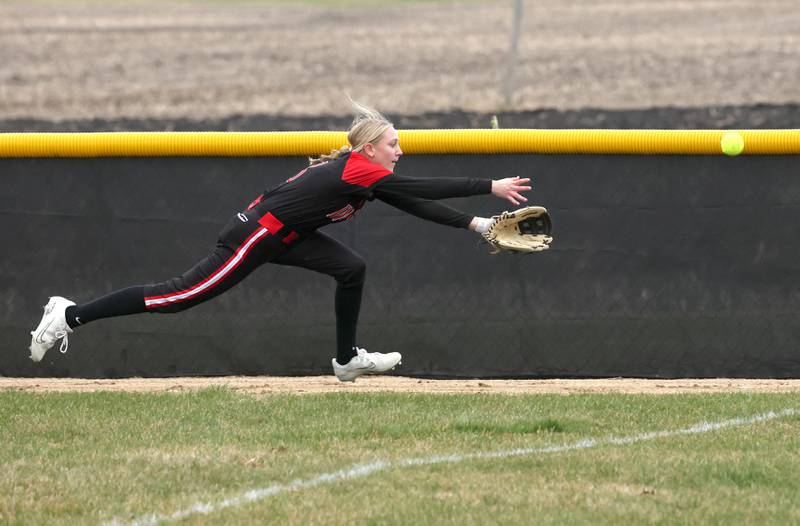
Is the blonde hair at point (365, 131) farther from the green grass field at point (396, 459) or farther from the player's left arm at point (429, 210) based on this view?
the green grass field at point (396, 459)

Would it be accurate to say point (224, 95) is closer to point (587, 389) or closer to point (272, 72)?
point (272, 72)

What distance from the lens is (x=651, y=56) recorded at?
29.7m

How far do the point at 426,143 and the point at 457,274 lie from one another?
0.88 meters

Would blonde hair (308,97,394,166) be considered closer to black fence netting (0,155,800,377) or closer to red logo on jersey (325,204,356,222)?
red logo on jersey (325,204,356,222)

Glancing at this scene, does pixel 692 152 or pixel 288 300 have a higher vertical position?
pixel 692 152

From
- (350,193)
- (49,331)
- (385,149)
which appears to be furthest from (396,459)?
(49,331)

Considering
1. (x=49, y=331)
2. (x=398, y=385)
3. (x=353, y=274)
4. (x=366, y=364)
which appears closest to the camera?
(x=49, y=331)

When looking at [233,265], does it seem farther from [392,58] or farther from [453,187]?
[392,58]

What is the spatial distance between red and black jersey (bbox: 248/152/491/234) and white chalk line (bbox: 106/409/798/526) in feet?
4.38

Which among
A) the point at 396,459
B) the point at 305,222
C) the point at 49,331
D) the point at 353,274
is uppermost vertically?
the point at 305,222

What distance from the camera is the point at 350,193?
22.3 feet

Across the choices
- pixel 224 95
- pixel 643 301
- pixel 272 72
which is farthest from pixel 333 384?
pixel 272 72

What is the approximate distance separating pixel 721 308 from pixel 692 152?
3.36ft

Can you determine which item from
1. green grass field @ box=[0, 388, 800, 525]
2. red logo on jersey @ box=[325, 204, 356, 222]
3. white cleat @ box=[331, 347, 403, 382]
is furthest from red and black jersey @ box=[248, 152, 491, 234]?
green grass field @ box=[0, 388, 800, 525]
